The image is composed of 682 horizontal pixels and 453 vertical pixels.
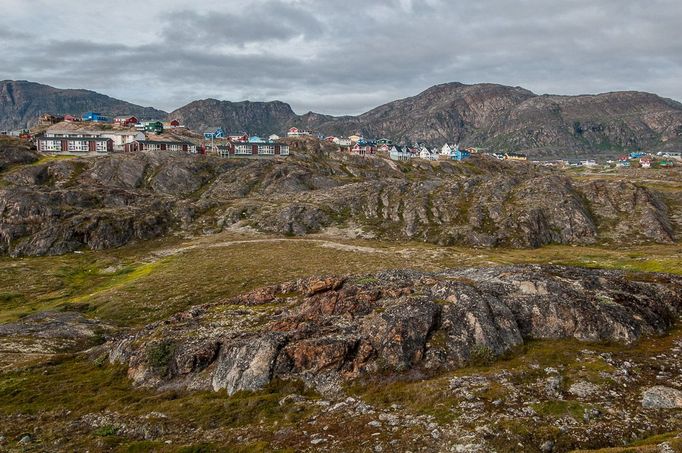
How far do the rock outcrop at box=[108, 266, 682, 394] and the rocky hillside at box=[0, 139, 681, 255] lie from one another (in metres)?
83.1

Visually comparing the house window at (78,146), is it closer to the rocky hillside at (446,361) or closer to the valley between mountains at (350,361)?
the valley between mountains at (350,361)

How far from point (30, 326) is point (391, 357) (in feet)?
172

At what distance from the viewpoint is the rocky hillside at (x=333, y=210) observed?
12156cm

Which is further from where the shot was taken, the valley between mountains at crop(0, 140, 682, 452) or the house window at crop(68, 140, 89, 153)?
the house window at crop(68, 140, 89, 153)

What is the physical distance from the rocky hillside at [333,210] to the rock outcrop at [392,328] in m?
83.1

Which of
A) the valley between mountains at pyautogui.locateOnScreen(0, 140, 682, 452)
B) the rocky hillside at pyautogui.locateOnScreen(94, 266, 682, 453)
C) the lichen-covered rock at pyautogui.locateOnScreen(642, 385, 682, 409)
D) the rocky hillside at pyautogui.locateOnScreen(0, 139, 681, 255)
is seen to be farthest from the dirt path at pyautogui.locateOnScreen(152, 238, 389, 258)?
the lichen-covered rock at pyautogui.locateOnScreen(642, 385, 682, 409)

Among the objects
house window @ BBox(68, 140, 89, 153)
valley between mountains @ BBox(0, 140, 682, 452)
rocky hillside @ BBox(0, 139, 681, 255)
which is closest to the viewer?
valley between mountains @ BBox(0, 140, 682, 452)

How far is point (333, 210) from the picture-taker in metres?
150

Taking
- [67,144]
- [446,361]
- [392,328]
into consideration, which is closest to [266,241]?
[392,328]

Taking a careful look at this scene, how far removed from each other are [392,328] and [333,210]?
117 m

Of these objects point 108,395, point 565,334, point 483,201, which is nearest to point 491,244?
point 483,201

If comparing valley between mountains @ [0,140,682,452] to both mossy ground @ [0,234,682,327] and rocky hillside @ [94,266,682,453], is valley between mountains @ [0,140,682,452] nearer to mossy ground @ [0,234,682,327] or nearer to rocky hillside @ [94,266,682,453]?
rocky hillside @ [94,266,682,453]

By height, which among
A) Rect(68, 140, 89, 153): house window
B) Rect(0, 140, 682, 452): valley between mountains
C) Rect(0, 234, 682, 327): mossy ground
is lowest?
Rect(0, 234, 682, 327): mossy ground

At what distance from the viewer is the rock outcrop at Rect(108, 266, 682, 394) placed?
32.9 meters
